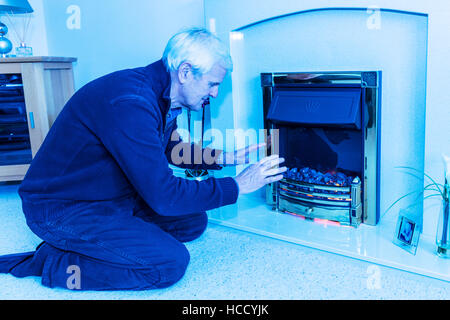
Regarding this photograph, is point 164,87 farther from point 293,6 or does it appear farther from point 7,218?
point 7,218

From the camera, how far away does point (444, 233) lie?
149 centimetres

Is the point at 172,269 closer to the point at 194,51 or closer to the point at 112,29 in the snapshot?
the point at 194,51

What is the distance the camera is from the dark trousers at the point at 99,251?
1.41 meters

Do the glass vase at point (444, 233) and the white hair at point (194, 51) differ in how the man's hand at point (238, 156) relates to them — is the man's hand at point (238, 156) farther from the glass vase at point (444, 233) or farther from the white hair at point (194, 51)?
the glass vase at point (444, 233)

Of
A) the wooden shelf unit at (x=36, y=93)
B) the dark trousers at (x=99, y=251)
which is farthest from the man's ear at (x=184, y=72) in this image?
the wooden shelf unit at (x=36, y=93)

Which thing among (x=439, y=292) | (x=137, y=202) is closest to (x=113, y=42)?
(x=137, y=202)

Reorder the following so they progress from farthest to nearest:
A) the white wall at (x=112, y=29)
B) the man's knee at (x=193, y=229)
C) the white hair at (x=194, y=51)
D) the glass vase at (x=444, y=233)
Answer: the white wall at (x=112, y=29) < the man's knee at (x=193, y=229) < the glass vase at (x=444, y=233) < the white hair at (x=194, y=51)

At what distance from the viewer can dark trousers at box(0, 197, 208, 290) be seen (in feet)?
4.64

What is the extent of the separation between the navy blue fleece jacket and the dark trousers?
50 mm

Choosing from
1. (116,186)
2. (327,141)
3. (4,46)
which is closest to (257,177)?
(116,186)

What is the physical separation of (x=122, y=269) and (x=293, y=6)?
3.79ft

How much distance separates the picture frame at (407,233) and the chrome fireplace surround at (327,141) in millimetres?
165

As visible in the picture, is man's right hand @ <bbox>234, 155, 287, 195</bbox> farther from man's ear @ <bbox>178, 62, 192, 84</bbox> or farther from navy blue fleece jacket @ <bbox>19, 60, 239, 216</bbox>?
man's ear @ <bbox>178, 62, 192, 84</bbox>

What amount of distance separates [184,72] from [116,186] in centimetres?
43
